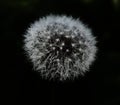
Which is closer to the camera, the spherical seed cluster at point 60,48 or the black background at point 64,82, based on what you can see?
the spherical seed cluster at point 60,48

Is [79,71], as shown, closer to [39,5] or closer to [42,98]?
[42,98]

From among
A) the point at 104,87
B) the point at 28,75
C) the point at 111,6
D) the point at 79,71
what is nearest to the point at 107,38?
the point at 111,6

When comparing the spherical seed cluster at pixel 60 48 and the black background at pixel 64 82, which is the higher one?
the black background at pixel 64 82

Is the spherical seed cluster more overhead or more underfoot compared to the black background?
more underfoot

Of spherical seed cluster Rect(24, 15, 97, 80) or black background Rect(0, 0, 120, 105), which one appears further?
black background Rect(0, 0, 120, 105)
